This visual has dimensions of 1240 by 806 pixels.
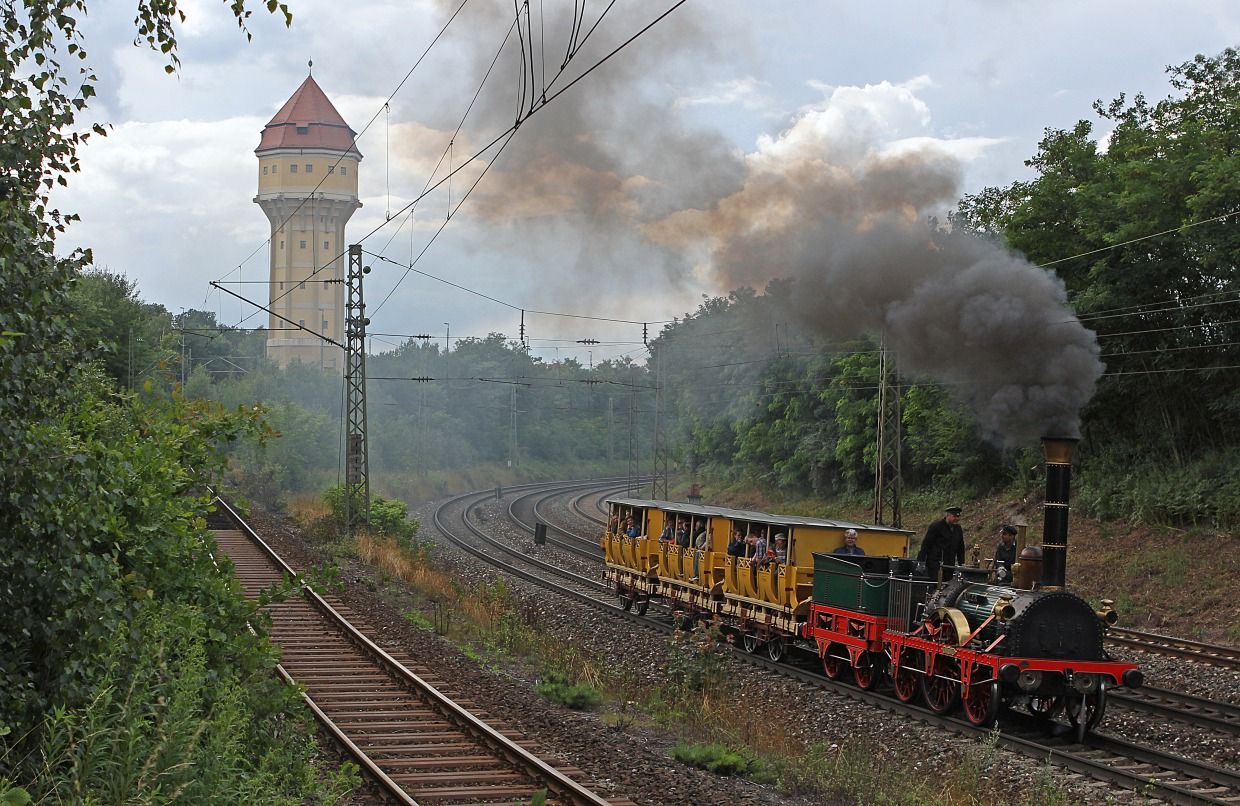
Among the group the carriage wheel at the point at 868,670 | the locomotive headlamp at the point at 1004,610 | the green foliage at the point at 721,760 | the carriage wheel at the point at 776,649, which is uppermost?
the locomotive headlamp at the point at 1004,610

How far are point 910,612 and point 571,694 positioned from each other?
4499 millimetres

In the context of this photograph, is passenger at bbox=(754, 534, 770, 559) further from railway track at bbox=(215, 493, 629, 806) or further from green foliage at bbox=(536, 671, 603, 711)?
railway track at bbox=(215, 493, 629, 806)

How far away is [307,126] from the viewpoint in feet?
288

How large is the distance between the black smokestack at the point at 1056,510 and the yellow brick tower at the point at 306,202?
78421 mm

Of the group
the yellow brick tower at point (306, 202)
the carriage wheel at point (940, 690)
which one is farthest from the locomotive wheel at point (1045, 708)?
the yellow brick tower at point (306, 202)

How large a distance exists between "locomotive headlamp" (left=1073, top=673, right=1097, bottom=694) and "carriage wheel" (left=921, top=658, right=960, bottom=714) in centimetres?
144

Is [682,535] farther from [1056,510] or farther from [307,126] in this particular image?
[307,126]

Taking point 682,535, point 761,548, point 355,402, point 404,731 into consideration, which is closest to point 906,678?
point 761,548

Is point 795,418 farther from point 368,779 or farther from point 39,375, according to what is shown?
point 39,375

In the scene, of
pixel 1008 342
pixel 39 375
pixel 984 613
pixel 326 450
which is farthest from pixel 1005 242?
pixel 326 450

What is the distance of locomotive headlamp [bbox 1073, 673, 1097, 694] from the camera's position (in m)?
12.9

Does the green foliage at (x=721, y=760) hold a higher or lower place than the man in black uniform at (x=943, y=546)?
lower

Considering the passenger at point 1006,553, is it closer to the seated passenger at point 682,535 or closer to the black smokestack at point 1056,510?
the black smokestack at point 1056,510

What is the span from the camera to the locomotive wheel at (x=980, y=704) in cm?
1306
